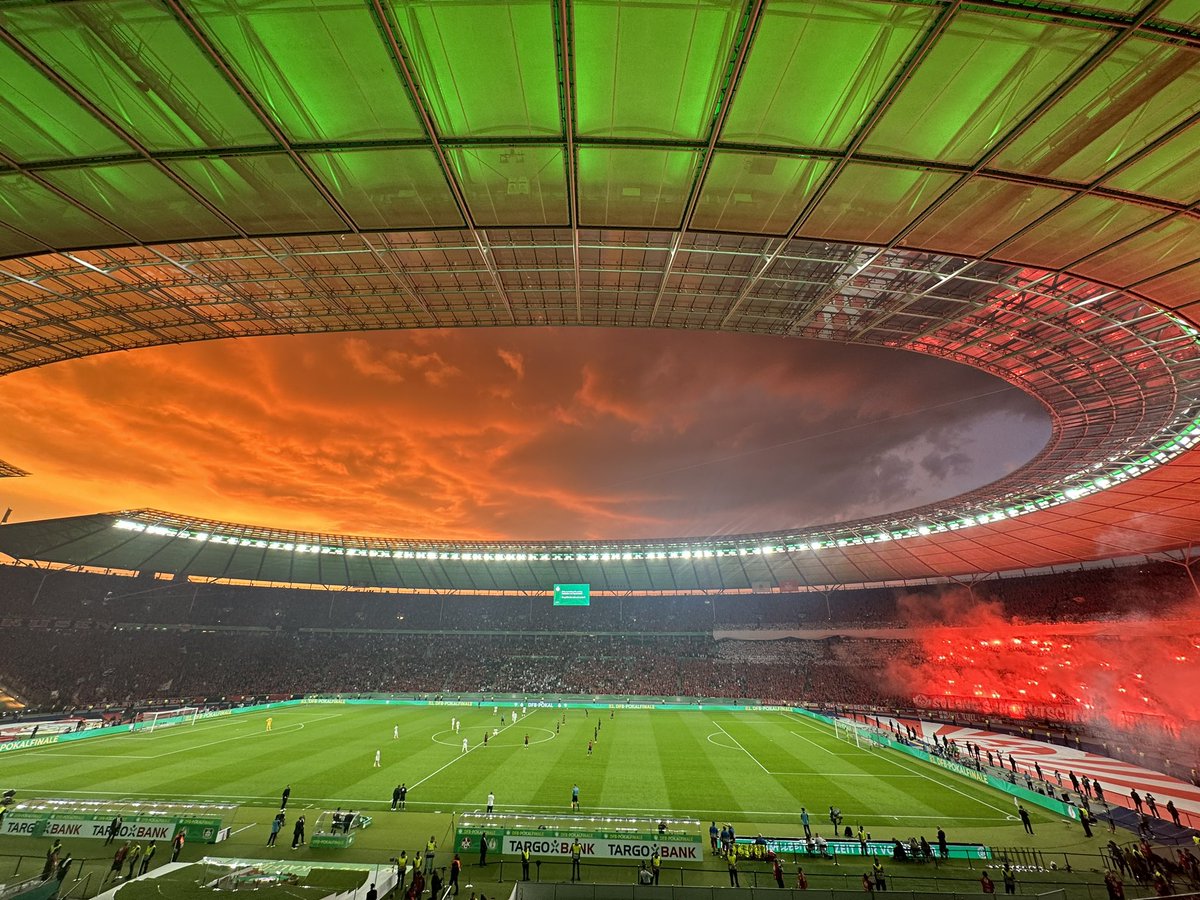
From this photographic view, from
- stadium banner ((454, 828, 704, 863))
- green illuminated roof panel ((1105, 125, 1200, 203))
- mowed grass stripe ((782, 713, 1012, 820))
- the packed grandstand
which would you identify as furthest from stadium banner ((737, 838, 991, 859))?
the packed grandstand

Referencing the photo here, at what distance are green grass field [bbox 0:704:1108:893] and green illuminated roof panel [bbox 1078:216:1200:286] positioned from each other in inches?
687

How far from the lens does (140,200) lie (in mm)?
11992

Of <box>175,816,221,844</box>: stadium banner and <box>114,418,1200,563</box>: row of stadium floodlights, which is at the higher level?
<box>114,418,1200,563</box>: row of stadium floodlights

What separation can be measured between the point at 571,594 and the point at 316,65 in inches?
2097

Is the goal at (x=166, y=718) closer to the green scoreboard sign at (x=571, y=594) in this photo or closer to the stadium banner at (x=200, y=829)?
the stadium banner at (x=200, y=829)

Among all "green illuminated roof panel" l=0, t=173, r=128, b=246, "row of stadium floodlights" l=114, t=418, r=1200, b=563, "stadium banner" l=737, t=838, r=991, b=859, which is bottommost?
"stadium banner" l=737, t=838, r=991, b=859

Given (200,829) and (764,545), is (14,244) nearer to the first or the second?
(200,829)

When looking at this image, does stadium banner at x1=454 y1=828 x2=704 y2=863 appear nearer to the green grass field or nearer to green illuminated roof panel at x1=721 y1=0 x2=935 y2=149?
the green grass field

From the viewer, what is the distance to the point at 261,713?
47.2m

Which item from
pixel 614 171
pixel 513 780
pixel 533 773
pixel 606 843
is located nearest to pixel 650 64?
pixel 614 171

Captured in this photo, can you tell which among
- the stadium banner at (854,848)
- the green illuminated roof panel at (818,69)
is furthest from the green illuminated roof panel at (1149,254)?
the stadium banner at (854,848)

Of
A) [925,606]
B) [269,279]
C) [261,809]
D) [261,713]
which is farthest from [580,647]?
[269,279]

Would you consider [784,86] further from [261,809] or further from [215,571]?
[215,571]

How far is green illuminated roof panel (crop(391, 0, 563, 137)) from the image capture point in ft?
26.6
